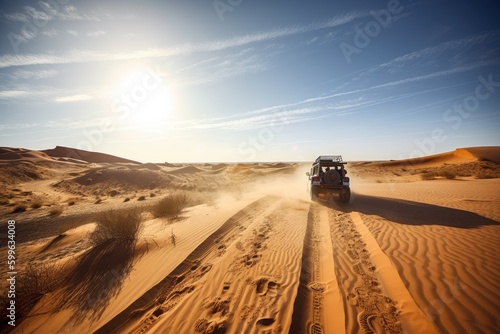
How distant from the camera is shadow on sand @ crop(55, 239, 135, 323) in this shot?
395cm

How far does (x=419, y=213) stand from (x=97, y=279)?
11.6m

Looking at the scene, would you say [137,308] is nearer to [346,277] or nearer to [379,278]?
[346,277]

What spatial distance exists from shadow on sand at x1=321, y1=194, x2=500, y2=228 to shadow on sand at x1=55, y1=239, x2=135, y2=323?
9254 mm

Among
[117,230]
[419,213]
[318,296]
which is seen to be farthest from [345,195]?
[117,230]

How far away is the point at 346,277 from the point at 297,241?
2132 mm

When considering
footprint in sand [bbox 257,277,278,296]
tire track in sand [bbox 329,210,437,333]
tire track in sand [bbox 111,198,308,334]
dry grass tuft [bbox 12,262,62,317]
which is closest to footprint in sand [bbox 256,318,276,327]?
tire track in sand [bbox 111,198,308,334]

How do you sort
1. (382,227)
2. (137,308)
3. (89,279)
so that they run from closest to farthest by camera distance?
(137,308) < (89,279) < (382,227)

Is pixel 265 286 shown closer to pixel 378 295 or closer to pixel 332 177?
pixel 378 295

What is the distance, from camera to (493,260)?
14.8 feet

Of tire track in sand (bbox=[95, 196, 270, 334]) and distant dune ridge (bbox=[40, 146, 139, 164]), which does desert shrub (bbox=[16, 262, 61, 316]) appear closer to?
tire track in sand (bbox=[95, 196, 270, 334])

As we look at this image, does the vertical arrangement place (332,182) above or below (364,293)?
above

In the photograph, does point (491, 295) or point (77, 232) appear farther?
point (77, 232)

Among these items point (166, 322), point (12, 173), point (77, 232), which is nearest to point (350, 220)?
point (166, 322)

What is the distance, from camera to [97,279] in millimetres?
4805
